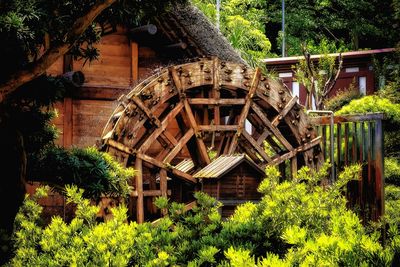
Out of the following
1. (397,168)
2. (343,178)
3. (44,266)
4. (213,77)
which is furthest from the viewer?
(397,168)

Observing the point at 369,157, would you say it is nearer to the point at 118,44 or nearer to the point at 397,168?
the point at 397,168

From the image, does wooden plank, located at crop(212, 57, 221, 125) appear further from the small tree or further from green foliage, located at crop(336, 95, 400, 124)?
the small tree

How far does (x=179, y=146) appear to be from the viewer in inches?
405

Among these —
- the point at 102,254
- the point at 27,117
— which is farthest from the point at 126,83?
the point at 102,254

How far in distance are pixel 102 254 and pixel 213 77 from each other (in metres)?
7.27

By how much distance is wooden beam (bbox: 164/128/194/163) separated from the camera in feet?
33.3

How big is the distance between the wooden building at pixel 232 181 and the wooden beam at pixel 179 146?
18.3 inches

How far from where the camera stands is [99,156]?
5004 millimetres

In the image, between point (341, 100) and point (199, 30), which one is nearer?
point (199, 30)

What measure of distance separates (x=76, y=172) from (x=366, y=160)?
647 centimetres

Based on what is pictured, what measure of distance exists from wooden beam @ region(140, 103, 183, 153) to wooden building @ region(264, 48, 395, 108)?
14822 mm

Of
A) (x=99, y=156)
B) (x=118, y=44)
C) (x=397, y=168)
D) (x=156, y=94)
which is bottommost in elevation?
(x=397, y=168)

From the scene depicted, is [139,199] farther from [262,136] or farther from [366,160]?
[366,160]

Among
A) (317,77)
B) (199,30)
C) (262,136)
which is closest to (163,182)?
(262,136)
